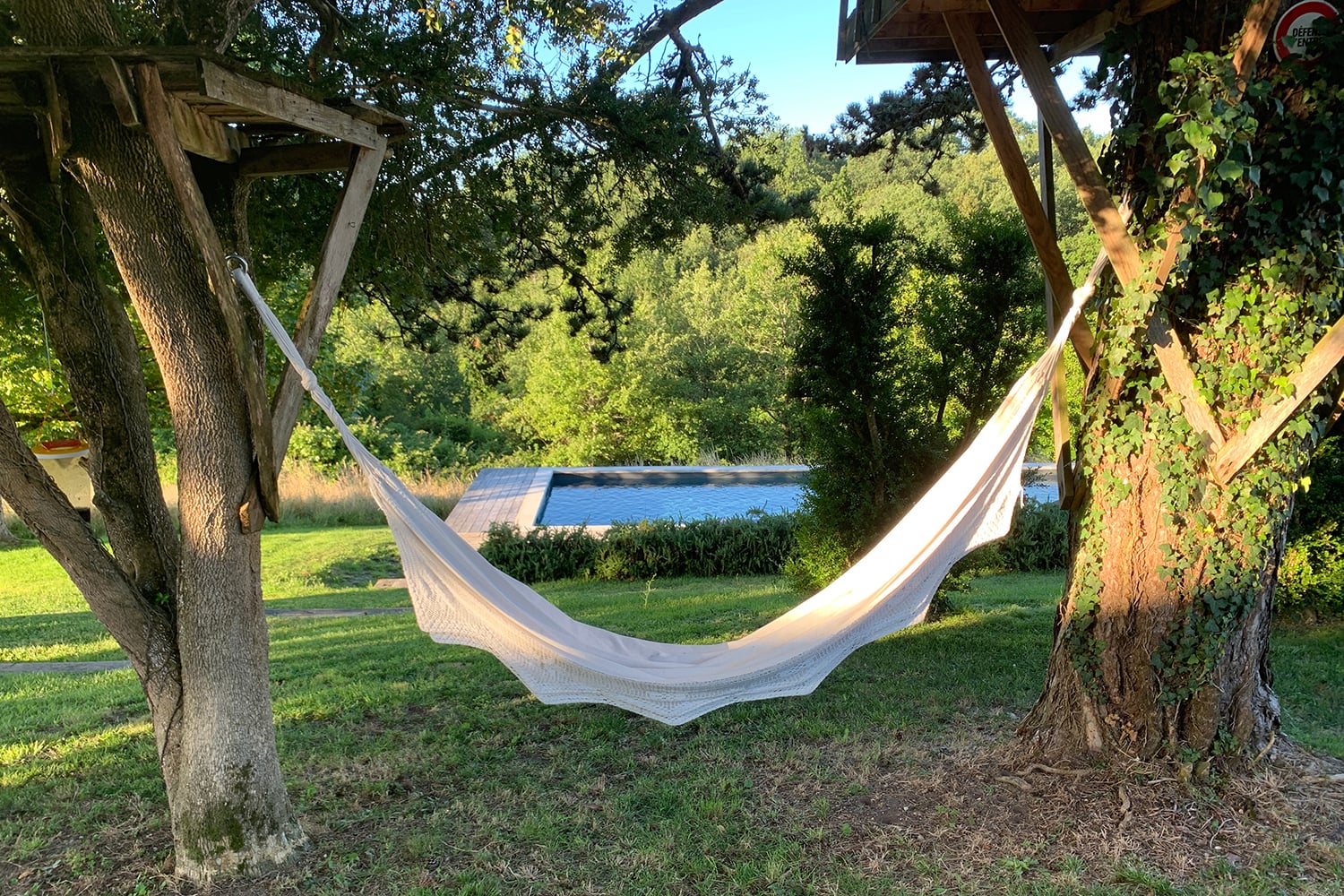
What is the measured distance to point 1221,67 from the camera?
6.66 ft

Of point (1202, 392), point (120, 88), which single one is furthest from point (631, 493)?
point (120, 88)

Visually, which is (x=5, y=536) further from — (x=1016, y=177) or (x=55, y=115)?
(x=1016, y=177)

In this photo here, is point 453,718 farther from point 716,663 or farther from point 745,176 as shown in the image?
point 745,176

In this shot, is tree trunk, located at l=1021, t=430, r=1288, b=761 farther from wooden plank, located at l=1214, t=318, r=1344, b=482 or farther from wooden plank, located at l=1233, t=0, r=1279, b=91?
wooden plank, located at l=1233, t=0, r=1279, b=91

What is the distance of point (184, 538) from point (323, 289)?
683 millimetres

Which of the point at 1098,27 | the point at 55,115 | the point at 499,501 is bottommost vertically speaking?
the point at 499,501

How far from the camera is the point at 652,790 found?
2.53 metres

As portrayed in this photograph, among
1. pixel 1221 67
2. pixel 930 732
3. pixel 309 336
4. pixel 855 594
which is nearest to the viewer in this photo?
pixel 1221 67

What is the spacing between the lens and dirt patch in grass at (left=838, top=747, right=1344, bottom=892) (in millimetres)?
2057

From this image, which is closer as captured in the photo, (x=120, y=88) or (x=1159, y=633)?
(x=120, y=88)

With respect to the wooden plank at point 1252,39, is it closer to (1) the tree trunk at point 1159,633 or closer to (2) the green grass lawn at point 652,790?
(1) the tree trunk at point 1159,633

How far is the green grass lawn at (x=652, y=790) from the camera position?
6.84ft

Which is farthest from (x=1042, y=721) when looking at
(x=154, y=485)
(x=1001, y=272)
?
(x=154, y=485)

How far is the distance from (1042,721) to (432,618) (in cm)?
175
